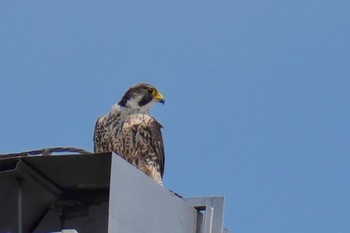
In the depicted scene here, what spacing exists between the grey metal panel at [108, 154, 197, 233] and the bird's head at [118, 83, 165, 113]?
4040mm

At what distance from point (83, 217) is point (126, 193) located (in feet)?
4.02

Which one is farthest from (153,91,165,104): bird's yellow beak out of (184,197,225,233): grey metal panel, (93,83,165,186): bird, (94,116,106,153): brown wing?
(184,197,225,233): grey metal panel

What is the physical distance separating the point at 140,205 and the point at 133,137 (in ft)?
13.3

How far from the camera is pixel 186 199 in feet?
20.1

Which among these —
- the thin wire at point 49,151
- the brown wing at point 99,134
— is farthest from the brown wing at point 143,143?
the thin wire at point 49,151

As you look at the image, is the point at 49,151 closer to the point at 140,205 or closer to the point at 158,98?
the point at 140,205

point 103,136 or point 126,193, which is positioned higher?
point 103,136

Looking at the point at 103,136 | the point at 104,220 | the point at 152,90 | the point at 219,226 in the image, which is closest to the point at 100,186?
the point at 104,220

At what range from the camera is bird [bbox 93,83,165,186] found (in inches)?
368

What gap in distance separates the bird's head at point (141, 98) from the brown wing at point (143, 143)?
9.0 inches

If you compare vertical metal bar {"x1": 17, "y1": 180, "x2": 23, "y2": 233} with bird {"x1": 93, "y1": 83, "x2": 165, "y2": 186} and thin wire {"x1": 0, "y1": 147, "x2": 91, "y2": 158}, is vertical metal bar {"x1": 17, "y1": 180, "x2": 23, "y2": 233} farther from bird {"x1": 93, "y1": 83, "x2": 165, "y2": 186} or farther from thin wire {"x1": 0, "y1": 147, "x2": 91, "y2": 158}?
bird {"x1": 93, "y1": 83, "x2": 165, "y2": 186}

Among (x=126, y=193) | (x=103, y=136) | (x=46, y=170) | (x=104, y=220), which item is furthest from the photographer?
(x=103, y=136)

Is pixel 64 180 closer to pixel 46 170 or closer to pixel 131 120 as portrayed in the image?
pixel 46 170

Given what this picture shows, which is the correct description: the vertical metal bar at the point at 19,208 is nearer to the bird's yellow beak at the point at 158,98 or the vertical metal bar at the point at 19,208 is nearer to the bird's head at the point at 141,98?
the bird's head at the point at 141,98
